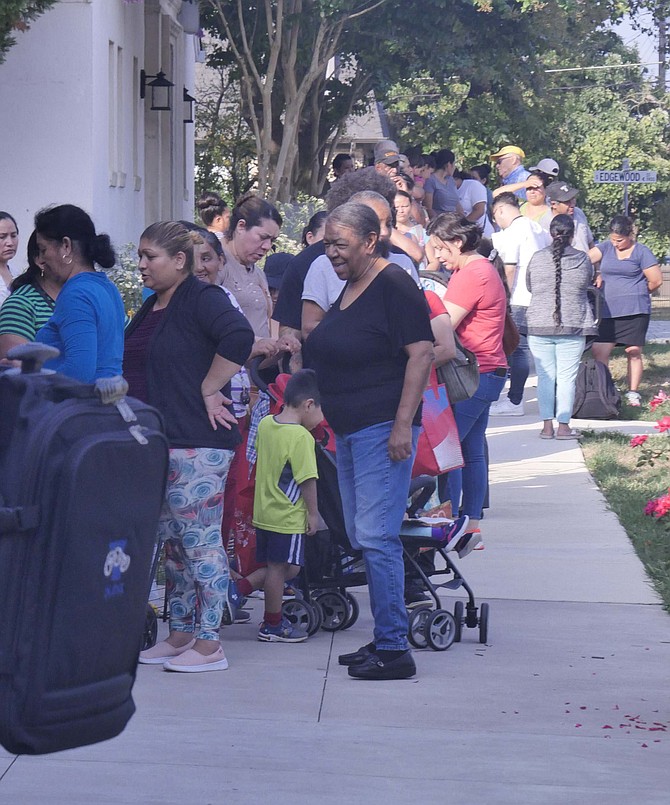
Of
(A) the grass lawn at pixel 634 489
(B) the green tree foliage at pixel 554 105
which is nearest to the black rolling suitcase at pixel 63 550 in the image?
(A) the grass lawn at pixel 634 489

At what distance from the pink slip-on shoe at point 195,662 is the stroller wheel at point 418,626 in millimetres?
851

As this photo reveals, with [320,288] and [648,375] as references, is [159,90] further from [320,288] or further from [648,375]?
[320,288]

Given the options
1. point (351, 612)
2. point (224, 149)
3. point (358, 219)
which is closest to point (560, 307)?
point (351, 612)

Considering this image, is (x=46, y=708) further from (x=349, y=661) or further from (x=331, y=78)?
(x=331, y=78)

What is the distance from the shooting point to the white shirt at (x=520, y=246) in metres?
13.4

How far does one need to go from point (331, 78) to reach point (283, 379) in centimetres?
1861

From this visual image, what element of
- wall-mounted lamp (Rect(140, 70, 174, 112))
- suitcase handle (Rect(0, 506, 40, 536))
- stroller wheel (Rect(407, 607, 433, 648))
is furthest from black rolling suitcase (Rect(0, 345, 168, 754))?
wall-mounted lamp (Rect(140, 70, 174, 112))

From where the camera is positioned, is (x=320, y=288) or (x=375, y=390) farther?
(x=320, y=288)

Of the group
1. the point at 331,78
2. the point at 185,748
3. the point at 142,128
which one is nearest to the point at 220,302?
the point at 185,748

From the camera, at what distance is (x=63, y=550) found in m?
3.21

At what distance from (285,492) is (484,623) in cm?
103

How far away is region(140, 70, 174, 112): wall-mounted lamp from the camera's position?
59.3 ft

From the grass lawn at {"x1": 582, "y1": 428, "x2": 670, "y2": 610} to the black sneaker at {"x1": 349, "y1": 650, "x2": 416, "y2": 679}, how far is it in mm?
1872

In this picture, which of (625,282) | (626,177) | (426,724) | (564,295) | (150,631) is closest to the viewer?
(426,724)
